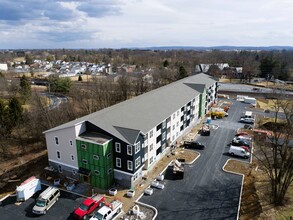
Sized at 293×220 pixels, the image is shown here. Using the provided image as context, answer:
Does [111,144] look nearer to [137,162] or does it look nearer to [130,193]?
[137,162]

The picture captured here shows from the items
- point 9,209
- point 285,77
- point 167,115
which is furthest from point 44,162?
point 285,77

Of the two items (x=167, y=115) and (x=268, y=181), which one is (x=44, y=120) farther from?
(x=268, y=181)

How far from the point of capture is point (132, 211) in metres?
27.8

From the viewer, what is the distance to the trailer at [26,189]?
3022cm

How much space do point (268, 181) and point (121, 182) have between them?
22.2 meters

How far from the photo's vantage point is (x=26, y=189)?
30.4 metres

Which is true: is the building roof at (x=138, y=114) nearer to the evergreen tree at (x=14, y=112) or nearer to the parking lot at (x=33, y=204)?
the parking lot at (x=33, y=204)

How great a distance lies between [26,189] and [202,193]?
78.4 ft

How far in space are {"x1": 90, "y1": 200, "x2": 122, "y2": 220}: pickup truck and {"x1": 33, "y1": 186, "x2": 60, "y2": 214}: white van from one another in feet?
21.7

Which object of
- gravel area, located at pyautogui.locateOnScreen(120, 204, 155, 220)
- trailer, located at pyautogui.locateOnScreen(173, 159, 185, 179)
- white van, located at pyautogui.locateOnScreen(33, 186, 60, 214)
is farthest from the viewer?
trailer, located at pyautogui.locateOnScreen(173, 159, 185, 179)

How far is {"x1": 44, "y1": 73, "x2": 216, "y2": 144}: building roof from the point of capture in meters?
32.6

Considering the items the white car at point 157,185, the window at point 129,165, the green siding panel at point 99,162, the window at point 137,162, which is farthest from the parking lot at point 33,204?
the white car at point 157,185

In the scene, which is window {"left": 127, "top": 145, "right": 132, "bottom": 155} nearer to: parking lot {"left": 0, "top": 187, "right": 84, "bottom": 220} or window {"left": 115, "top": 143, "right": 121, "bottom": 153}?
window {"left": 115, "top": 143, "right": 121, "bottom": 153}

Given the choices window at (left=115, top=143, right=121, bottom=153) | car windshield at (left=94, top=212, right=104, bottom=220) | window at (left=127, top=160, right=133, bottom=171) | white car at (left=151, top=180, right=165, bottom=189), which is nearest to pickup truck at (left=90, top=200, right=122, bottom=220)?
car windshield at (left=94, top=212, right=104, bottom=220)
